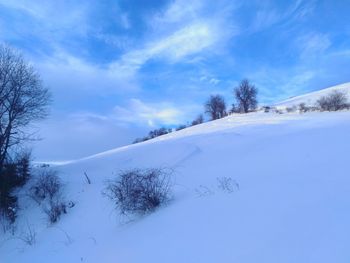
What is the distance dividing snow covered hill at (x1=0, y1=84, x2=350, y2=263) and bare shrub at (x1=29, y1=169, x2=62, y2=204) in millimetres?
2245

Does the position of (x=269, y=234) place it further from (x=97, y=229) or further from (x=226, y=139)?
(x=226, y=139)

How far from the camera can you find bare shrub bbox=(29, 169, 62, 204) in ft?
49.0

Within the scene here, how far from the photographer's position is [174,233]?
5.46 m

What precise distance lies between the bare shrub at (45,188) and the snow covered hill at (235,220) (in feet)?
7.37

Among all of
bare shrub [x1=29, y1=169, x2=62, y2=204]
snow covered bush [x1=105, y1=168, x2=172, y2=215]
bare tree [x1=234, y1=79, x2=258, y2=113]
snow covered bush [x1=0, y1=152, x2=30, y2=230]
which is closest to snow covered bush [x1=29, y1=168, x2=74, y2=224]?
bare shrub [x1=29, y1=169, x2=62, y2=204]

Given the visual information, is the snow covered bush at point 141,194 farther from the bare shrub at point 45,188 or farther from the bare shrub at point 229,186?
the bare shrub at point 45,188

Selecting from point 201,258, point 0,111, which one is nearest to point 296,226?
point 201,258

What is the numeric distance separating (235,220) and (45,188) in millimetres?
13097

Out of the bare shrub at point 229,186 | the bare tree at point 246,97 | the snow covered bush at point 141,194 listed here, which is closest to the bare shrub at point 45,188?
the snow covered bush at point 141,194

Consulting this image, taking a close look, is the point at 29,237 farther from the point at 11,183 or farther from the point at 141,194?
the point at 11,183

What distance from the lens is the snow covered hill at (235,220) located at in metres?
3.81

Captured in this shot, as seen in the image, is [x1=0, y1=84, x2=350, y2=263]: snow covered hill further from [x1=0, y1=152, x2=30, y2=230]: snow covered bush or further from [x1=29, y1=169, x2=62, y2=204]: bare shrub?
[x1=29, y1=169, x2=62, y2=204]: bare shrub

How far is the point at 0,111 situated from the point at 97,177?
24.0 feet

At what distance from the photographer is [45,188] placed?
15156 millimetres
